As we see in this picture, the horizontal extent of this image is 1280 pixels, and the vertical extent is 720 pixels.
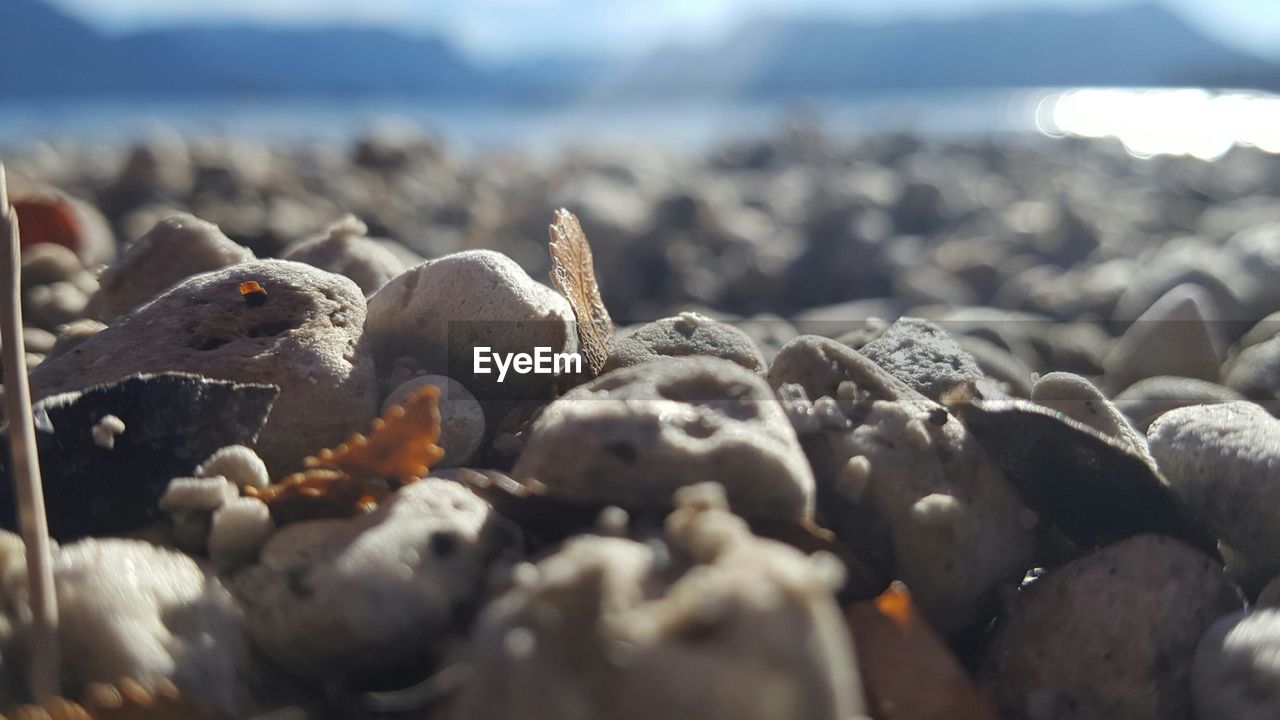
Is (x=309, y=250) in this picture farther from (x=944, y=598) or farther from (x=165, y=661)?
(x=944, y=598)

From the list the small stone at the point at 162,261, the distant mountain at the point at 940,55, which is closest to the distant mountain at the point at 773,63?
the distant mountain at the point at 940,55

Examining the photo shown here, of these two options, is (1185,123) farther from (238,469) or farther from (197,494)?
(197,494)

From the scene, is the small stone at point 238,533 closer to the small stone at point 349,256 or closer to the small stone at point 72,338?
the small stone at point 72,338

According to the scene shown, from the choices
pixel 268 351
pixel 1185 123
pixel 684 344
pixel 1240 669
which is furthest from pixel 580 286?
pixel 1185 123

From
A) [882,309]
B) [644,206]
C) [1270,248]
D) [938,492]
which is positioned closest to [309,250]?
[938,492]

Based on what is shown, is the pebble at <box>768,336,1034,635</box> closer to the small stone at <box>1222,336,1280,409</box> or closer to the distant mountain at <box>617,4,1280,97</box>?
the small stone at <box>1222,336,1280,409</box>

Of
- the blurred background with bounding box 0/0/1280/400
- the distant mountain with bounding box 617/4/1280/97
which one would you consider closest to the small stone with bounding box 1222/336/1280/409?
the blurred background with bounding box 0/0/1280/400
